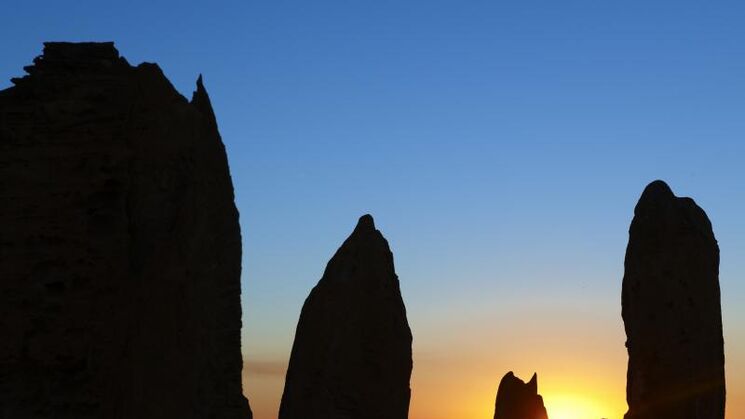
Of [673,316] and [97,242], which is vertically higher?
[673,316]

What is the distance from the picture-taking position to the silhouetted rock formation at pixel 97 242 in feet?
26.8

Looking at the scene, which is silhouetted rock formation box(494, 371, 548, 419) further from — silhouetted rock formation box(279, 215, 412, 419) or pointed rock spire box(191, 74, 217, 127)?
pointed rock spire box(191, 74, 217, 127)

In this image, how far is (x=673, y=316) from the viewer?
1889 centimetres

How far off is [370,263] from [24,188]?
1150 cm

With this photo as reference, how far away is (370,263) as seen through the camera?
1956 centimetres

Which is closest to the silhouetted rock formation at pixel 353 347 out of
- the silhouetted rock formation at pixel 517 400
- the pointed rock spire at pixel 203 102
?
the pointed rock spire at pixel 203 102

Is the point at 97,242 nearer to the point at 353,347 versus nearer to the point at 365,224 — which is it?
the point at 353,347

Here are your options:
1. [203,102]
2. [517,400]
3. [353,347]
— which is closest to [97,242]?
[203,102]

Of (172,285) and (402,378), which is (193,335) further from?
(402,378)

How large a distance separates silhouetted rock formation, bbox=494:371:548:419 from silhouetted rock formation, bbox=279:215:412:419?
1372cm

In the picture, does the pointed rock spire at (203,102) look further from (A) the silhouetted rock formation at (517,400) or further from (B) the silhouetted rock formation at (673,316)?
(A) the silhouetted rock formation at (517,400)

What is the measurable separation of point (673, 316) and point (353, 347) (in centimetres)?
553

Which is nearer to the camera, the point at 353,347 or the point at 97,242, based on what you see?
the point at 97,242

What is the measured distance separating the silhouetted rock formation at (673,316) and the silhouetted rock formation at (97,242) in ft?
39.0
